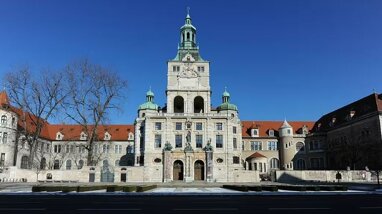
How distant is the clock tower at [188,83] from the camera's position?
6975cm

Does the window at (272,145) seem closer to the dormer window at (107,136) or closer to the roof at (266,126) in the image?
the roof at (266,126)

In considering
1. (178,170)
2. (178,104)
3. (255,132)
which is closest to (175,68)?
(178,104)

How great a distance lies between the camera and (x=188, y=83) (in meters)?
70.8

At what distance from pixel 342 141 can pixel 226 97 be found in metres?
26.0

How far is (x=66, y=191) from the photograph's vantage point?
31.5 m

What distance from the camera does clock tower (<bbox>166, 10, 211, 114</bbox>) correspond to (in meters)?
69.8

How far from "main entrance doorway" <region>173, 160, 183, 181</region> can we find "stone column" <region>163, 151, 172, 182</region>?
4.85 feet

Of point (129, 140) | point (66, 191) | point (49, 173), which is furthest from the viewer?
point (129, 140)

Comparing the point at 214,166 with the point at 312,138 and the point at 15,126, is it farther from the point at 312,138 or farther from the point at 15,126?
the point at 15,126

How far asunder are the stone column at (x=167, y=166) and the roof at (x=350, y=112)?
36.0 metres

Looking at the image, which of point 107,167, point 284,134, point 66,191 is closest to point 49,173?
point 107,167

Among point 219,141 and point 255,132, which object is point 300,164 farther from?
point 219,141
